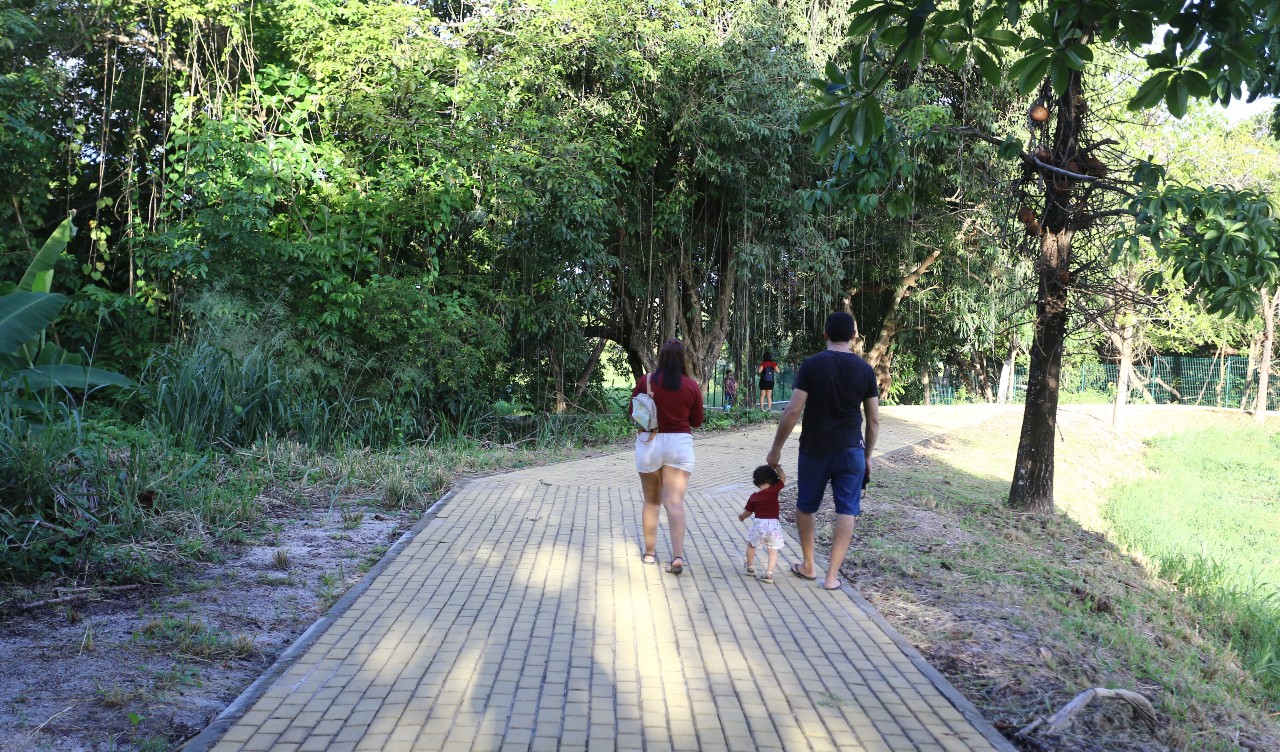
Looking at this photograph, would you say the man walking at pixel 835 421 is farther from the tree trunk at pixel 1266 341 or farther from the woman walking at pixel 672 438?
the tree trunk at pixel 1266 341

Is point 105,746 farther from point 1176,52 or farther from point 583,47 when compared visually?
point 583,47

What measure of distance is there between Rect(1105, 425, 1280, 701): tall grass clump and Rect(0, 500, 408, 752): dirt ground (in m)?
6.74

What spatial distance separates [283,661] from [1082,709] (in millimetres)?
4068

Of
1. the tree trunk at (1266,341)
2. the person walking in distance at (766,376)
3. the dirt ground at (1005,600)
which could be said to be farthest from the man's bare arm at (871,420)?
the tree trunk at (1266,341)

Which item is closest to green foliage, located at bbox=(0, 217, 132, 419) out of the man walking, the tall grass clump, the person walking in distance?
the man walking

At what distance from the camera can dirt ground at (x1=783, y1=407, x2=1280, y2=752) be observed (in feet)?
16.2

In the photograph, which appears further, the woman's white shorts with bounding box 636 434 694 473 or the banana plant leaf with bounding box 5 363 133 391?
the banana plant leaf with bounding box 5 363 133 391

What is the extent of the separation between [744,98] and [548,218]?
456 centimetres

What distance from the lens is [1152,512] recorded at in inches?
606

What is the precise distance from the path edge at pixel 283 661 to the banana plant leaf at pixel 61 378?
3731mm

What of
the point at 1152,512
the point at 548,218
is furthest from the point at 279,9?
the point at 1152,512

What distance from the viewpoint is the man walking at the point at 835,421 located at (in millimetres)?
6664

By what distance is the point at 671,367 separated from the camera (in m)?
7.26

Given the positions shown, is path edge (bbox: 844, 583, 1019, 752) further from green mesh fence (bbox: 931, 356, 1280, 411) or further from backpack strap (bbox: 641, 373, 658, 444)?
green mesh fence (bbox: 931, 356, 1280, 411)
